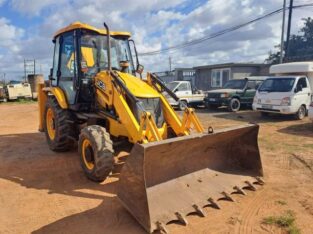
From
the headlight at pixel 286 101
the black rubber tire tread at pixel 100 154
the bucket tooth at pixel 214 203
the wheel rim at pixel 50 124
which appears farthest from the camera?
the headlight at pixel 286 101

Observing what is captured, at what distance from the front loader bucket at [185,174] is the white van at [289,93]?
26.3 ft

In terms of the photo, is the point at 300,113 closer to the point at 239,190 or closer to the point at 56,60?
the point at 239,190

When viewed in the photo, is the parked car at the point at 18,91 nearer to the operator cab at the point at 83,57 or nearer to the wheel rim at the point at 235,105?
the wheel rim at the point at 235,105

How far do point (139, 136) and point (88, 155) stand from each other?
3.21 ft

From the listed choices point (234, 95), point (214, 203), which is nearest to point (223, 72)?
point (234, 95)

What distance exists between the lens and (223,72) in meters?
25.9

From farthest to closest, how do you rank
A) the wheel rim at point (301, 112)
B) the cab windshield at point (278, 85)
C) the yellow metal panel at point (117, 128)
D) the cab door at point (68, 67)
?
the wheel rim at point (301, 112) < the cab windshield at point (278, 85) < the cab door at point (68, 67) < the yellow metal panel at point (117, 128)

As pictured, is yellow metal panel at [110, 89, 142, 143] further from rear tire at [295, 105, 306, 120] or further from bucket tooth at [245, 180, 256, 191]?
rear tire at [295, 105, 306, 120]

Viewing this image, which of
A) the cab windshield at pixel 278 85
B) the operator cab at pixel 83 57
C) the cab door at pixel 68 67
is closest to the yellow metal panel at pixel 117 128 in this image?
the operator cab at pixel 83 57

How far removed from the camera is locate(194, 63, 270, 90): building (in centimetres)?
2514

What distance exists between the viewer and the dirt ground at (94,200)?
13.0 feet

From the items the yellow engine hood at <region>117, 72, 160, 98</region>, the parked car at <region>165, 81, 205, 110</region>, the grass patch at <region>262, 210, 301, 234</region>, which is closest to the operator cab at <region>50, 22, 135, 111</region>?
the yellow engine hood at <region>117, 72, 160, 98</region>

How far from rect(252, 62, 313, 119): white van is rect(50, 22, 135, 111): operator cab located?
7.76m

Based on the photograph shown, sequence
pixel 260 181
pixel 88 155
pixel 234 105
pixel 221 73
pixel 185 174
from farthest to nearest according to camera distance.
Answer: pixel 221 73 < pixel 234 105 < pixel 88 155 < pixel 260 181 < pixel 185 174
